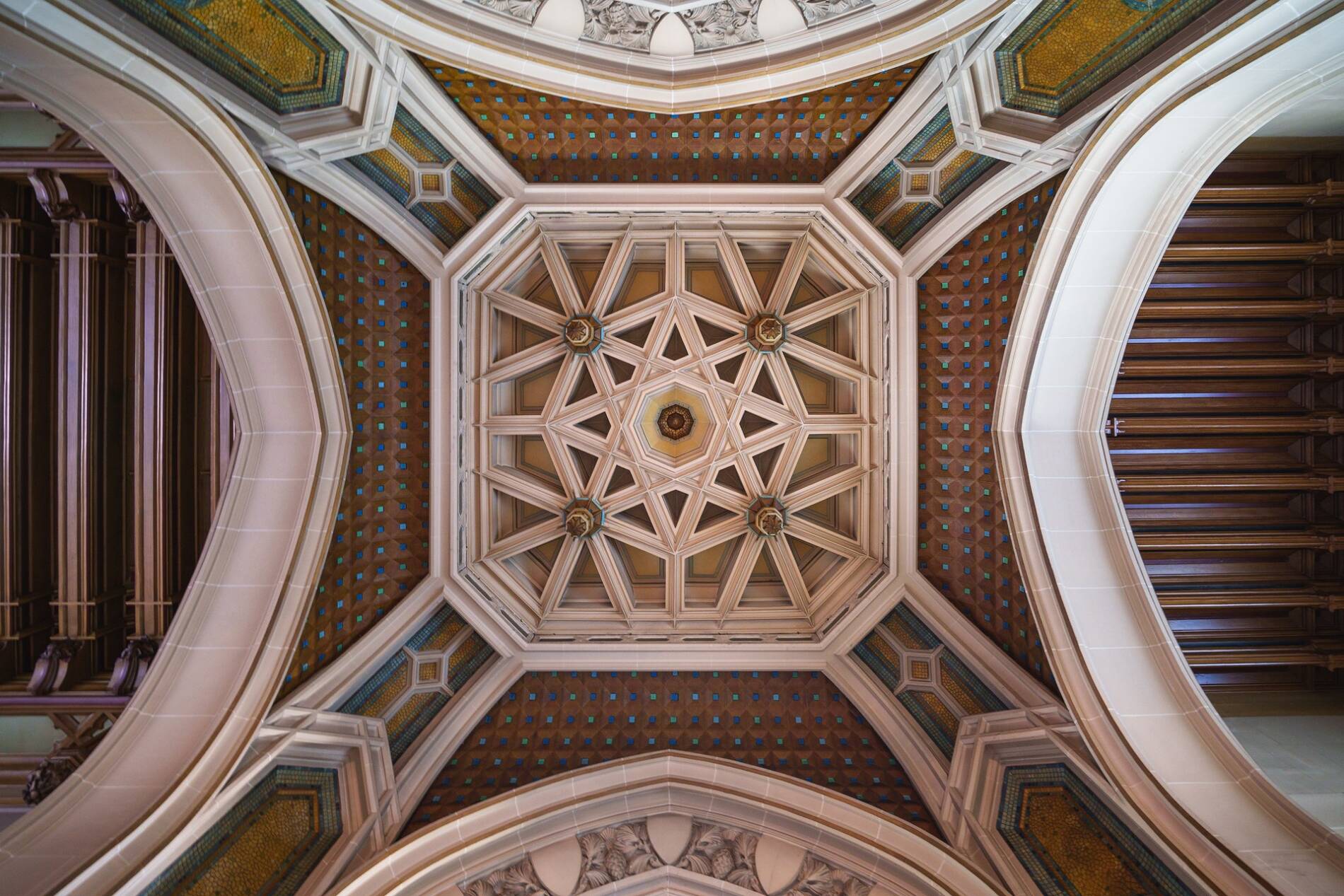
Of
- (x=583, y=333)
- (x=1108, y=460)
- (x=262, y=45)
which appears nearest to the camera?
(x=262, y=45)

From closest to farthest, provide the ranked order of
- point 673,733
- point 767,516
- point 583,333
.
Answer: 1. point 673,733
2. point 583,333
3. point 767,516

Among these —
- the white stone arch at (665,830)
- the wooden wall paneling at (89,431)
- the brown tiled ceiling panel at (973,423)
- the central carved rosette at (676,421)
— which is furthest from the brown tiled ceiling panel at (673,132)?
the white stone arch at (665,830)

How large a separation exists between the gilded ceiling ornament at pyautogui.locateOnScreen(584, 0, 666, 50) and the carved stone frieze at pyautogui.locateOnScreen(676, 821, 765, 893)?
821cm

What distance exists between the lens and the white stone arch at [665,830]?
266 inches

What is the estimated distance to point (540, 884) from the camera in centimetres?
722

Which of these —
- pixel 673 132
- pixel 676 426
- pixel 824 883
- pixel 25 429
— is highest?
pixel 673 132

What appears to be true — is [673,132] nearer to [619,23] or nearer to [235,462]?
[619,23]

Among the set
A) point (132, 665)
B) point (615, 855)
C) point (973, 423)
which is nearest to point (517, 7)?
point (973, 423)

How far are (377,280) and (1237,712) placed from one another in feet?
37.1

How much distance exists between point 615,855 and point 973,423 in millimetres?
6273

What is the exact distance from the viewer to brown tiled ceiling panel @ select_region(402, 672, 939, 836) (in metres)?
7.57

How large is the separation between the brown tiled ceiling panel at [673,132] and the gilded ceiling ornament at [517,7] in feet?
2.38

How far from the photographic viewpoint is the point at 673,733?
809 cm

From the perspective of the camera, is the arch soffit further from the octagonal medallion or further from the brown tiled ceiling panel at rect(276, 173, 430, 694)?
the octagonal medallion
